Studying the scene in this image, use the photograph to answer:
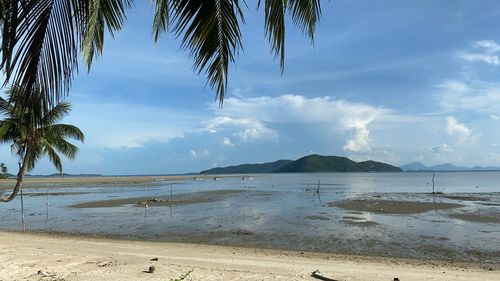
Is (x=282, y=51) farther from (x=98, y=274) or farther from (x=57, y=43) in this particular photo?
(x=98, y=274)

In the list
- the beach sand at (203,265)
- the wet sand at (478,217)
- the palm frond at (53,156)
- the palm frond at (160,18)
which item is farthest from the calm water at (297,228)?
the palm frond at (160,18)

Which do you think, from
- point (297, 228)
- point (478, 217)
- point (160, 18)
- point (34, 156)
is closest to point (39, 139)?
point (34, 156)

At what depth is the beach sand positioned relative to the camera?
8.96 meters

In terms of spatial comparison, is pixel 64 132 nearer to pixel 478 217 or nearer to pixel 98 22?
pixel 98 22

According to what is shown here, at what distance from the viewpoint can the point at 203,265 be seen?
11.1 m

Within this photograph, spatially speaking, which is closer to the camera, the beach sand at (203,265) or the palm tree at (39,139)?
the beach sand at (203,265)

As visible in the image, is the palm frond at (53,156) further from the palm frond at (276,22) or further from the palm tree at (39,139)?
the palm frond at (276,22)

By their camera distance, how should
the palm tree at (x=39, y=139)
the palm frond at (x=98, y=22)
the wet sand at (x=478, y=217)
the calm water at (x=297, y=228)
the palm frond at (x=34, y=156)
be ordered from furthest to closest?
the wet sand at (x=478, y=217)
the calm water at (x=297, y=228)
the palm frond at (x=34, y=156)
the palm tree at (x=39, y=139)
the palm frond at (x=98, y=22)

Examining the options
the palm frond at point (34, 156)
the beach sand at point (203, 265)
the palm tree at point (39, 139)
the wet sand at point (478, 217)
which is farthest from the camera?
the wet sand at point (478, 217)

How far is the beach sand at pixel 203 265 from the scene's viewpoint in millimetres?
8961

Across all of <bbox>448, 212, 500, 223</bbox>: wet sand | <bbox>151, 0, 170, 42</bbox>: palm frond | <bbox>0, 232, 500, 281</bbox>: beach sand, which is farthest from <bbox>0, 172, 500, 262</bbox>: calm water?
<bbox>151, 0, 170, 42</bbox>: palm frond

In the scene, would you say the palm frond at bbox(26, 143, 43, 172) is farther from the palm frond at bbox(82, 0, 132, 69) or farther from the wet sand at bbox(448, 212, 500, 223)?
the wet sand at bbox(448, 212, 500, 223)

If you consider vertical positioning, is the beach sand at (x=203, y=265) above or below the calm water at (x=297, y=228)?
above

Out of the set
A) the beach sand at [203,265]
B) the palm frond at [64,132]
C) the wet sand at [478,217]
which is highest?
the palm frond at [64,132]
